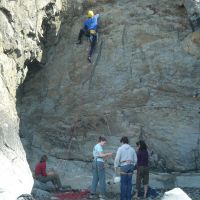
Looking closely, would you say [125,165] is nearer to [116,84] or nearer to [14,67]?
[14,67]

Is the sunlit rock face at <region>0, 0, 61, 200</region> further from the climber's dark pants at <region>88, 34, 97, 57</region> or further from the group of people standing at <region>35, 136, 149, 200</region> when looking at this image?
the climber's dark pants at <region>88, 34, 97, 57</region>

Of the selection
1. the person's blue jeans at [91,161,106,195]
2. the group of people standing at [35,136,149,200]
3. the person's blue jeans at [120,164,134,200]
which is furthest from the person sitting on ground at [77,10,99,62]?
the person's blue jeans at [120,164,134,200]

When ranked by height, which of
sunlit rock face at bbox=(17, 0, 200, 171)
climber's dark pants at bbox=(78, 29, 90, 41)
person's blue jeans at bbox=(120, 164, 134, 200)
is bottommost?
person's blue jeans at bbox=(120, 164, 134, 200)

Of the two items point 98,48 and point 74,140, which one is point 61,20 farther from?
point 74,140

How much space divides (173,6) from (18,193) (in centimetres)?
976

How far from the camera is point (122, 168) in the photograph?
1811 centimetres

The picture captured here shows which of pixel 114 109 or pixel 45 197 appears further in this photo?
pixel 114 109

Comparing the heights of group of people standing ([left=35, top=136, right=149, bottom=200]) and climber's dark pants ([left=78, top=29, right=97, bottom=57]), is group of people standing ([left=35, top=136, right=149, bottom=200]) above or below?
below

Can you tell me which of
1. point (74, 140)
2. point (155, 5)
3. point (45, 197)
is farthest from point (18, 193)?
point (155, 5)

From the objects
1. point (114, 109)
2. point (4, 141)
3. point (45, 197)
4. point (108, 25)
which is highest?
point (108, 25)

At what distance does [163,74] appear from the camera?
76.9 feet

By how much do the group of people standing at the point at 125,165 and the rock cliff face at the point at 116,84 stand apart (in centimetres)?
349

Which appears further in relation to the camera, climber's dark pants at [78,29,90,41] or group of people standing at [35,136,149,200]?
climber's dark pants at [78,29,90,41]

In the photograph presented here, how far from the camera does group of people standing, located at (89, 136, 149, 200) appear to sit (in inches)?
714
